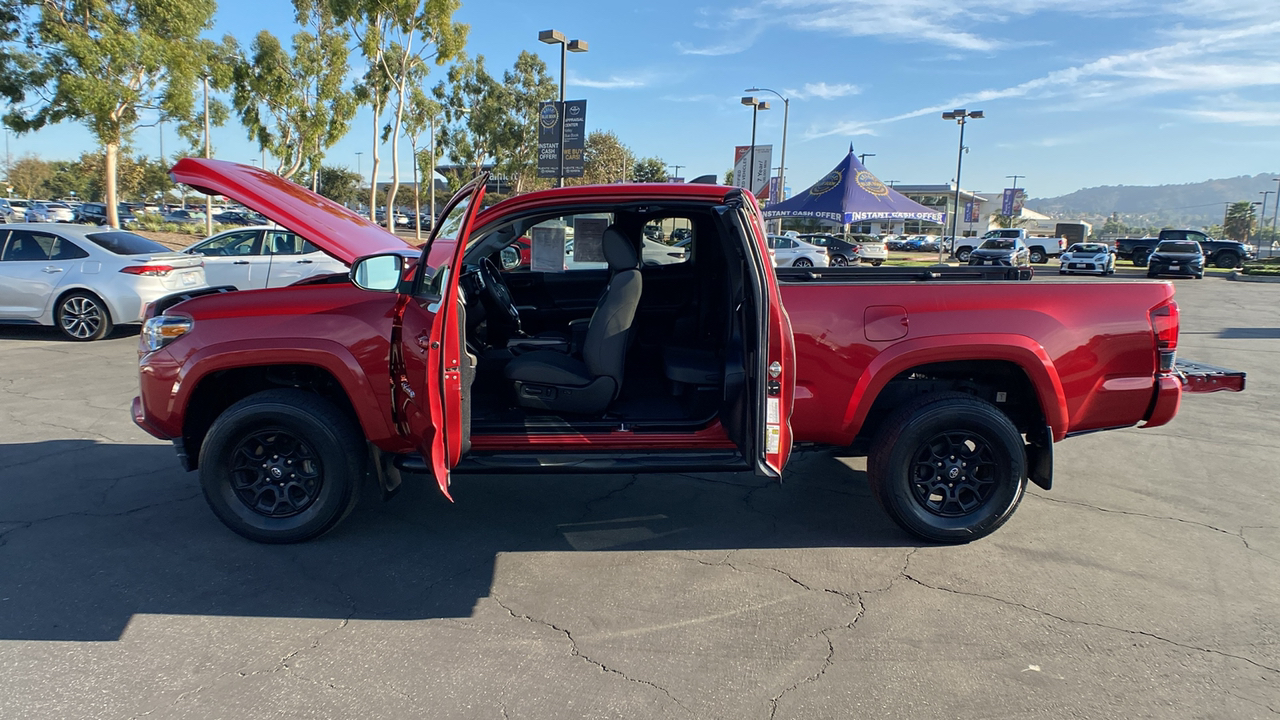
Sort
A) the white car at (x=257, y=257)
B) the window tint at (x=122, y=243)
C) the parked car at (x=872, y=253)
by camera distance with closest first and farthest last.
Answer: the window tint at (x=122, y=243), the white car at (x=257, y=257), the parked car at (x=872, y=253)

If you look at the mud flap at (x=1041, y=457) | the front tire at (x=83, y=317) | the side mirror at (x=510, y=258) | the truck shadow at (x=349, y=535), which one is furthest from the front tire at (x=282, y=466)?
the front tire at (x=83, y=317)

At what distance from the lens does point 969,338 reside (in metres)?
3.99

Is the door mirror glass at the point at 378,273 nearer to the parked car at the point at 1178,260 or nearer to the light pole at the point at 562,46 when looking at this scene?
the light pole at the point at 562,46

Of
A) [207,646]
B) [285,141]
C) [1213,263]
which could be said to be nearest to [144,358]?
[207,646]

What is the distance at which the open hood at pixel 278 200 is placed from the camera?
14.1 ft

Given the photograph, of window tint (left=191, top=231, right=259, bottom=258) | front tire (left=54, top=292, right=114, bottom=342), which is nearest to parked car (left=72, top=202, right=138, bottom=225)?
window tint (left=191, top=231, right=259, bottom=258)

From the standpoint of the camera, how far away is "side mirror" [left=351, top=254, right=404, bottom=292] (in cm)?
413

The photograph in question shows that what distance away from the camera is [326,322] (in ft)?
13.1

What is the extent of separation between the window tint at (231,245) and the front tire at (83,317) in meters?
2.12

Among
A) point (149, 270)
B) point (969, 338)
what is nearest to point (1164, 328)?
point (969, 338)

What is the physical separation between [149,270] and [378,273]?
805 centimetres

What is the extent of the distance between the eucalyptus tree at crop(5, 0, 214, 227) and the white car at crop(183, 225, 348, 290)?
24.1 feet

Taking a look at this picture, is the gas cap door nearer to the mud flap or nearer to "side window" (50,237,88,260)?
the mud flap

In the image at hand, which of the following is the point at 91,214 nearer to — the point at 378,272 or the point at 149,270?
the point at 149,270
